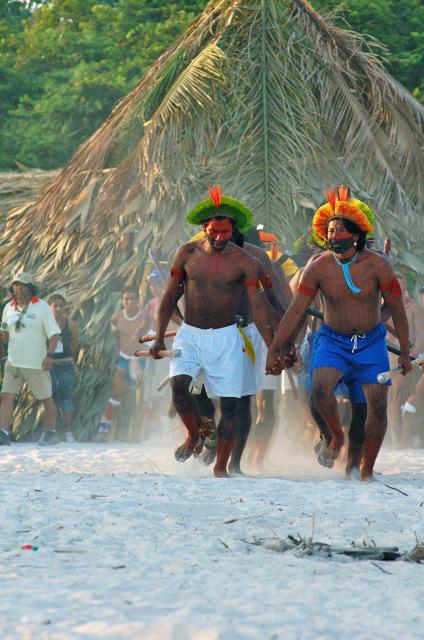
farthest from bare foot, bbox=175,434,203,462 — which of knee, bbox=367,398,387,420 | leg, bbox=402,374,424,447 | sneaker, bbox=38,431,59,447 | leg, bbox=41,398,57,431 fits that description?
leg, bbox=41,398,57,431

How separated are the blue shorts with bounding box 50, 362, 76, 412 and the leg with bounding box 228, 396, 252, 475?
4.96 meters

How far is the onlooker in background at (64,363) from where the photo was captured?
1418 cm

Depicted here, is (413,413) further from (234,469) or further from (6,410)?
(234,469)

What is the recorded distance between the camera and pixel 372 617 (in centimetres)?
473

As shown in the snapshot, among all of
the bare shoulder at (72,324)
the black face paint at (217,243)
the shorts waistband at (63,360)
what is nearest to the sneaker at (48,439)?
the shorts waistband at (63,360)

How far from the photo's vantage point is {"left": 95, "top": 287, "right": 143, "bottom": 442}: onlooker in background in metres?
14.1

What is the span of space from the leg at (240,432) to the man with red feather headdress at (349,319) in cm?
77

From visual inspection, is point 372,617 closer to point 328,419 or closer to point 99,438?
point 328,419

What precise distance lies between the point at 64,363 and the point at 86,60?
13.9 meters

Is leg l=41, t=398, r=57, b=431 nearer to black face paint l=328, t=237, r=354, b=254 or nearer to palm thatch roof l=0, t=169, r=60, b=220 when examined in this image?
palm thatch roof l=0, t=169, r=60, b=220

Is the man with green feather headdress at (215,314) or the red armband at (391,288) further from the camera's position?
the man with green feather headdress at (215,314)

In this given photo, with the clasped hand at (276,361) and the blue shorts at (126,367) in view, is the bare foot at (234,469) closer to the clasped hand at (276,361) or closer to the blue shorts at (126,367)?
the clasped hand at (276,361)

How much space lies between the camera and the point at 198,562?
222 inches

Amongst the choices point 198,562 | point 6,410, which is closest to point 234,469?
point 198,562
